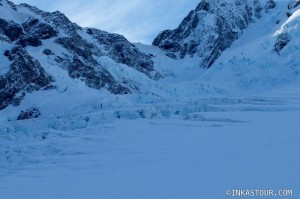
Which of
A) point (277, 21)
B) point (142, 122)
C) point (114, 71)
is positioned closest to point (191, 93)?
point (114, 71)

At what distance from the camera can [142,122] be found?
13070mm

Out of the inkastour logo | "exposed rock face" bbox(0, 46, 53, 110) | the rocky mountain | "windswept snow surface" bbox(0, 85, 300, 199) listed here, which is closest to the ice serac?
the rocky mountain

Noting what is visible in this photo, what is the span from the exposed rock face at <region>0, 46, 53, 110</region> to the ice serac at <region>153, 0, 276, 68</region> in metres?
26.2

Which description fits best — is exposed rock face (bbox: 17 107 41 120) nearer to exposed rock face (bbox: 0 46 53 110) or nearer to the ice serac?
exposed rock face (bbox: 0 46 53 110)

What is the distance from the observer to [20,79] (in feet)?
116

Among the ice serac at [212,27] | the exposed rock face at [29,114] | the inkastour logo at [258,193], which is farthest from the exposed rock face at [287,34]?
the inkastour logo at [258,193]

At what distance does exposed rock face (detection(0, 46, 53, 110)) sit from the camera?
3406 centimetres

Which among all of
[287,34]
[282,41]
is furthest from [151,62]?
[282,41]

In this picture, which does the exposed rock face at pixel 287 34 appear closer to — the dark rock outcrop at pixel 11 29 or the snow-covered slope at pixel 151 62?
the snow-covered slope at pixel 151 62

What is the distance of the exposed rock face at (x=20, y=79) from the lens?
34062 mm

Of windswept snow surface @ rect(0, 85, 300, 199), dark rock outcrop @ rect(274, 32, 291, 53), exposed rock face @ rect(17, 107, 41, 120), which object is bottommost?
windswept snow surface @ rect(0, 85, 300, 199)

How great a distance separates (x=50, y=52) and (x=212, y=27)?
26515 millimetres

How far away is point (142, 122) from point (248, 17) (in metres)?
55.6

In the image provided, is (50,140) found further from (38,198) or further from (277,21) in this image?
(277,21)
